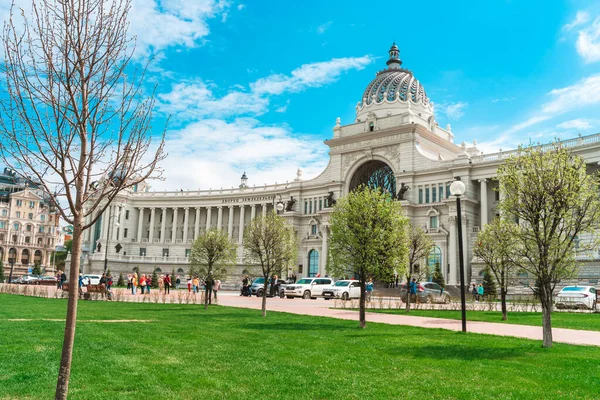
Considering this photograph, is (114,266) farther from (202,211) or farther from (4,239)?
(4,239)

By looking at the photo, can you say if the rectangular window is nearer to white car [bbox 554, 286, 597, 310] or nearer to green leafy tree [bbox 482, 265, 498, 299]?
green leafy tree [bbox 482, 265, 498, 299]

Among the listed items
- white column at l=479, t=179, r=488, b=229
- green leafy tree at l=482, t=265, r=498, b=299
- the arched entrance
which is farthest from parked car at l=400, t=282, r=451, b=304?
the arched entrance

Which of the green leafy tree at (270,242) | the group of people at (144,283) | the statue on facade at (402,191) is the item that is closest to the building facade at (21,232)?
the group of people at (144,283)

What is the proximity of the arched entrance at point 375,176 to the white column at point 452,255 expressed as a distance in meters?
11.4

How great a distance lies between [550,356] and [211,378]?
9.01m

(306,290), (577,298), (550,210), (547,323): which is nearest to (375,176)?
(306,290)

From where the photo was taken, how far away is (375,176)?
72.1 m

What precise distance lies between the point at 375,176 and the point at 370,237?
51.5 meters

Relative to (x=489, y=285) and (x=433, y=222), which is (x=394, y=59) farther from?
(x=489, y=285)

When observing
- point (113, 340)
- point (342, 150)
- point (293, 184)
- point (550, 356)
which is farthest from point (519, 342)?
point (293, 184)

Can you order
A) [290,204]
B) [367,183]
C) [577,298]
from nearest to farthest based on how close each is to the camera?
[577,298], [367,183], [290,204]

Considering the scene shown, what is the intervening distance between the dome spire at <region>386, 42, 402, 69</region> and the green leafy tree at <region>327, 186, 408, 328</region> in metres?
62.0

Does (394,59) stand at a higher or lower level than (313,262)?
higher

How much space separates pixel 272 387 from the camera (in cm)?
949
